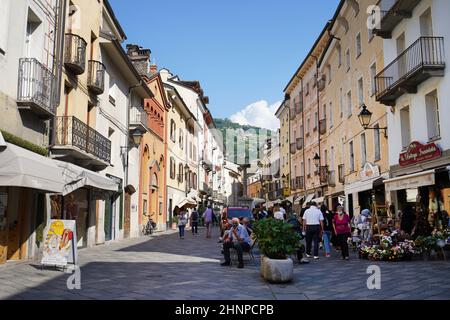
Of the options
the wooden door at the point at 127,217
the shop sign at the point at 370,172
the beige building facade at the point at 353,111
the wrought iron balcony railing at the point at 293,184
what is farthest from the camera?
the wrought iron balcony railing at the point at 293,184

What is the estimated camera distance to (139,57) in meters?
31.2

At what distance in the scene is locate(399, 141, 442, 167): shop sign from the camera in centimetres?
1438

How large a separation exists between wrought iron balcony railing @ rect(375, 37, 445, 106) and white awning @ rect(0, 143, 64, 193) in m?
11.9

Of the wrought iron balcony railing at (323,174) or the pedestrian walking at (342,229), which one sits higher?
the wrought iron balcony railing at (323,174)

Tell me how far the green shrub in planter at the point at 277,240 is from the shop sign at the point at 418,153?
7.37m

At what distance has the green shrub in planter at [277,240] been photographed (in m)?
9.28

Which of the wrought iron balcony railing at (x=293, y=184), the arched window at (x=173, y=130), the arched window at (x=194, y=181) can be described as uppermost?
the arched window at (x=173, y=130)

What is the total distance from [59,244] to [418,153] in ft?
39.6

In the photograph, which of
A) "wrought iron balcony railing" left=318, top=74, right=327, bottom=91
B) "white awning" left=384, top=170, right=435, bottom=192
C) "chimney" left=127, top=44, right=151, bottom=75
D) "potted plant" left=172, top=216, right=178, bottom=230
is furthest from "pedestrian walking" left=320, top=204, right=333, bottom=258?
"potted plant" left=172, top=216, right=178, bottom=230

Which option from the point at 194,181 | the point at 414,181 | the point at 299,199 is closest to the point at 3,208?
the point at 414,181

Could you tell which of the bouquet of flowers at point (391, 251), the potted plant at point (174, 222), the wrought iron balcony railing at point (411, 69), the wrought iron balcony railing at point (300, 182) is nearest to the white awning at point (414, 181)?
the bouquet of flowers at point (391, 251)

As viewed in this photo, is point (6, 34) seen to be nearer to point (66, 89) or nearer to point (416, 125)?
point (66, 89)

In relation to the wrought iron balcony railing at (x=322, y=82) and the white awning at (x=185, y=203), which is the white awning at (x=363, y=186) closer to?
the wrought iron balcony railing at (x=322, y=82)
